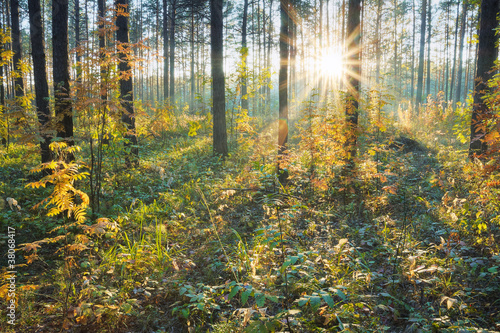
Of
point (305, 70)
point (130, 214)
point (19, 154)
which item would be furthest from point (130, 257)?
point (305, 70)

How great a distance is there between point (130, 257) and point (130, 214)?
132 cm

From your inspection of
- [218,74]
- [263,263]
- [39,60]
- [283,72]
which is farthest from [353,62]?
[39,60]

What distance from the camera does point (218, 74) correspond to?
336 inches

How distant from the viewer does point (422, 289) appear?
259 cm

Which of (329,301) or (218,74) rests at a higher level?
(218,74)

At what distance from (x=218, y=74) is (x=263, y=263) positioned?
6770 mm

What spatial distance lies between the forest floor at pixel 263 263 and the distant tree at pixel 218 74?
2.75 metres

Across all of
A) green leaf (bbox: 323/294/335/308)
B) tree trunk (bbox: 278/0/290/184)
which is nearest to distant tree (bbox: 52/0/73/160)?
tree trunk (bbox: 278/0/290/184)

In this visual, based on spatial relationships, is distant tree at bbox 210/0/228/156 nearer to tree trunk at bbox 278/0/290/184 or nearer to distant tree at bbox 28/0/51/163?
tree trunk at bbox 278/0/290/184

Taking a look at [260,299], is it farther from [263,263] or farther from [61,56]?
[61,56]

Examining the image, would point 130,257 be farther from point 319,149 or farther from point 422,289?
point 319,149

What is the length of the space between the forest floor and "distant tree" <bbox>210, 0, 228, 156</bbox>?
2.75 m

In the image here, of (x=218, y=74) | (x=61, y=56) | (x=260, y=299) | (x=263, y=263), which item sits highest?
(x=218, y=74)

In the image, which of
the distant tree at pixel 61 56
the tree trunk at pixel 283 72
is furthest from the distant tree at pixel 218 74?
the distant tree at pixel 61 56
